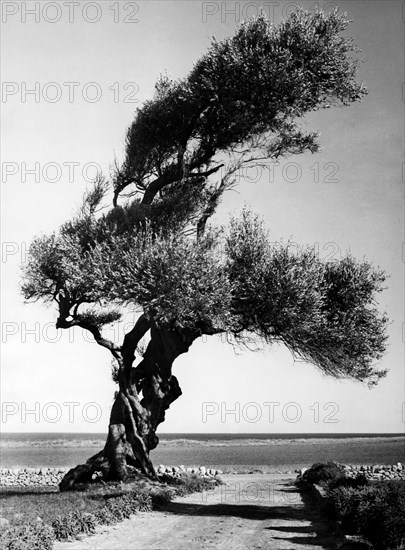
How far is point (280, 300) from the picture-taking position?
79.3ft

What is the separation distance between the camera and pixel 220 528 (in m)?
18.0

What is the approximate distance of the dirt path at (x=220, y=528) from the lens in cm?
1532

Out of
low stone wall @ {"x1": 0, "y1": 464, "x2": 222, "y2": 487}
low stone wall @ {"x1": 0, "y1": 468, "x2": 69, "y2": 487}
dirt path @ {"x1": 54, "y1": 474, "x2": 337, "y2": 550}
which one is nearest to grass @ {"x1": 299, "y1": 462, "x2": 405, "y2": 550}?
dirt path @ {"x1": 54, "y1": 474, "x2": 337, "y2": 550}

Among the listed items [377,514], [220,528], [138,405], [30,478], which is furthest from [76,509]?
[30,478]

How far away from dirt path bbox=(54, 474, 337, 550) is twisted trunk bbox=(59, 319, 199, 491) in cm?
315

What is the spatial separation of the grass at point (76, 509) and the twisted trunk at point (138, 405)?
1149mm

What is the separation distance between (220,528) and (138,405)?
33.4 feet

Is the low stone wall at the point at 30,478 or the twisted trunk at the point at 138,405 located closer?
the twisted trunk at the point at 138,405

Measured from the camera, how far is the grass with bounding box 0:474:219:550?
1431 cm

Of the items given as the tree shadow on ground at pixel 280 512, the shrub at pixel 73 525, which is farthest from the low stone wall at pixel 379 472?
the shrub at pixel 73 525

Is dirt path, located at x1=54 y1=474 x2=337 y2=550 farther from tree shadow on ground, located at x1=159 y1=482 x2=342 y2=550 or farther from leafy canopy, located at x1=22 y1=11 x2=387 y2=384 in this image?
leafy canopy, located at x1=22 y1=11 x2=387 y2=384

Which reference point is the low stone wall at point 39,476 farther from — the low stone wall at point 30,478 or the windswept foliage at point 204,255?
the windswept foliage at point 204,255

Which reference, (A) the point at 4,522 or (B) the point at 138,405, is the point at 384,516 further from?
(B) the point at 138,405

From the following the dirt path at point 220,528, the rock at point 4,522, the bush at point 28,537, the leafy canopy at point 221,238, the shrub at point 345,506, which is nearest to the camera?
the bush at point 28,537
